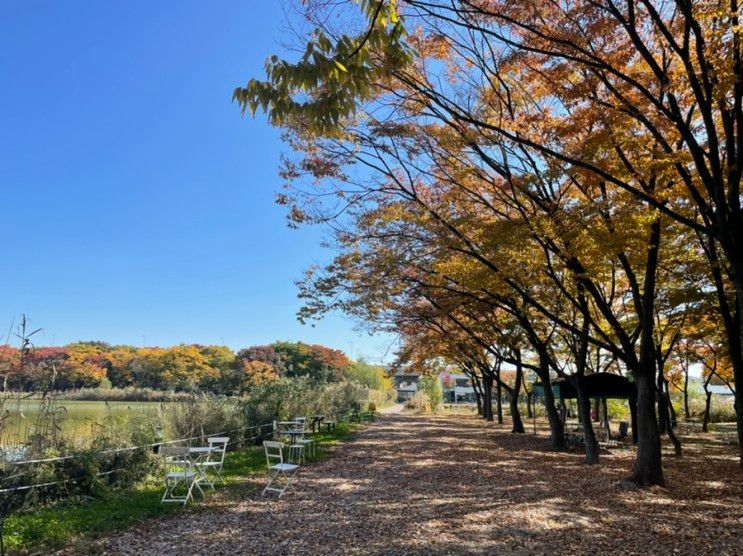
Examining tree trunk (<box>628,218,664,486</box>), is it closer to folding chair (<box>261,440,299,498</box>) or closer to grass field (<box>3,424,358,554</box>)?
folding chair (<box>261,440,299,498</box>)

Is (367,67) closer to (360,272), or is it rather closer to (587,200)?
(587,200)

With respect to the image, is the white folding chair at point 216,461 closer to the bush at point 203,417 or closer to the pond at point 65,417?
the bush at point 203,417

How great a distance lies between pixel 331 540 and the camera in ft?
18.1

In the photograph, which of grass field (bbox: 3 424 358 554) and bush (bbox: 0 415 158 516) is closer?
grass field (bbox: 3 424 358 554)

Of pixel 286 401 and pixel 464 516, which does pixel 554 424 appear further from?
pixel 464 516

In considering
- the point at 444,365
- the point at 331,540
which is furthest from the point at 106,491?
the point at 444,365

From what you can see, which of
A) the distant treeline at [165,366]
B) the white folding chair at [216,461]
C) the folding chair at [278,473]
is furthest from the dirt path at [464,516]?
the distant treeline at [165,366]

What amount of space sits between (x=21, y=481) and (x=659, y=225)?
394 inches

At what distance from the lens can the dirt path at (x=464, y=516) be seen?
5.31 meters

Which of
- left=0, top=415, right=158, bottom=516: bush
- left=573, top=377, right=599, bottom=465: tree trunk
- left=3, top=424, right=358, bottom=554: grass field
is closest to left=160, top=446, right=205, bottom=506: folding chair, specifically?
left=3, top=424, right=358, bottom=554: grass field

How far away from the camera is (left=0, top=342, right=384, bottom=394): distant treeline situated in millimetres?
6797

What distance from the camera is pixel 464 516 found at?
21.2ft

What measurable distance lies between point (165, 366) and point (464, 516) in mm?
32051

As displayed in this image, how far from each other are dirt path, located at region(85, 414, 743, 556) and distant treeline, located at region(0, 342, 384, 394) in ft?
8.29
